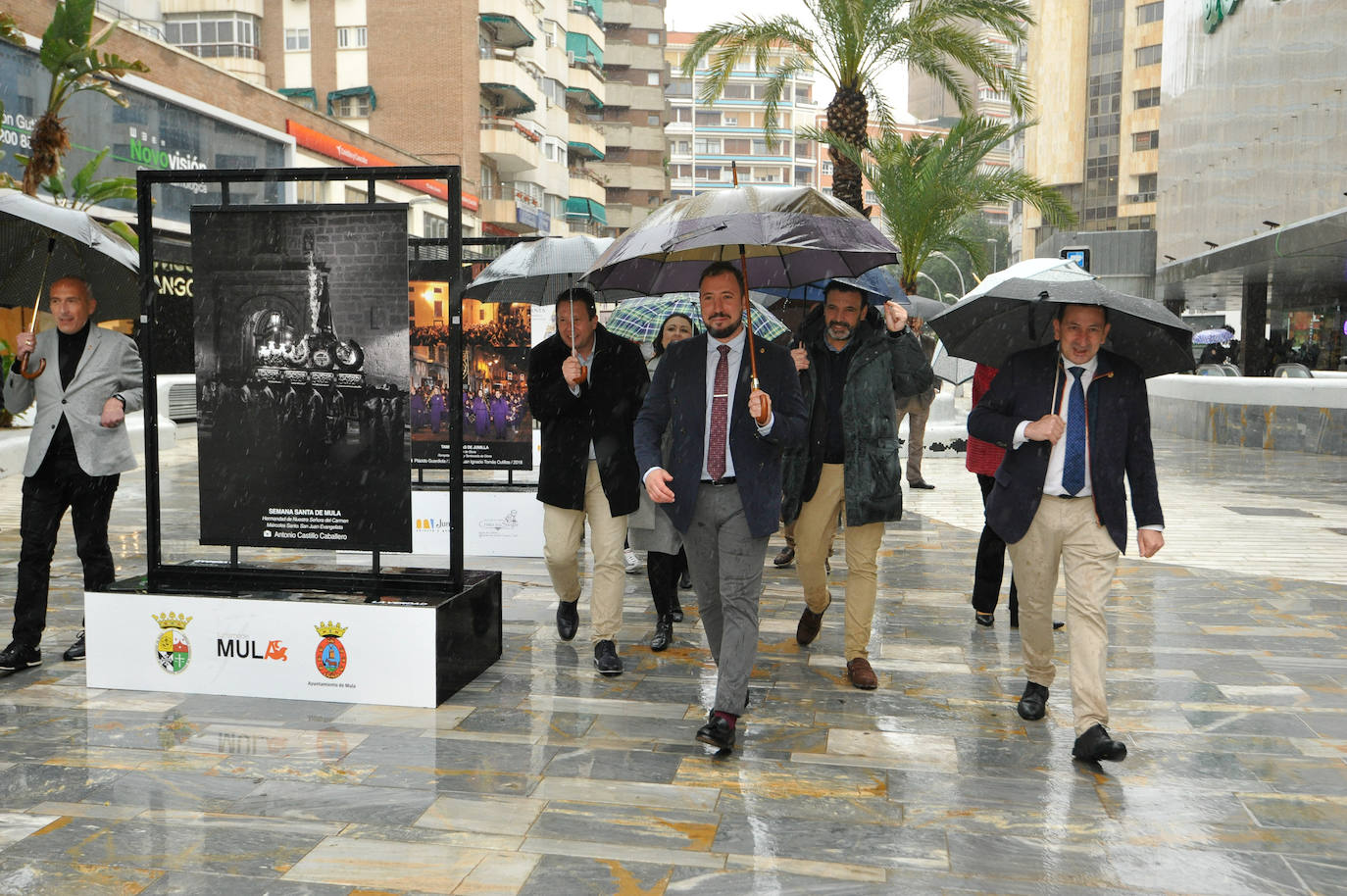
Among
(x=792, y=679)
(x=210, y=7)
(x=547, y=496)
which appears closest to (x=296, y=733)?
(x=547, y=496)

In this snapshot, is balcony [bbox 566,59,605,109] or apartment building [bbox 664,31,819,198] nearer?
balcony [bbox 566,59,605,109]

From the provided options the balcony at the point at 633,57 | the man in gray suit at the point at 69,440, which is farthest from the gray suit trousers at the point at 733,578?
the balcony at the point at 633,57

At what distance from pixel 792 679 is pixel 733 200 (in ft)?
7.76

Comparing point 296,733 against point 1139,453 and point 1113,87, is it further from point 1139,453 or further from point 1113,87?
point 1113,87

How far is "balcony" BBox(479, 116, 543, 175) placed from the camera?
5113 cm

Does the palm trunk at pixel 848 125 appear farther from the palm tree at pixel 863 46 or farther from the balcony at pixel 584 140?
the balcony at pixel 584 140

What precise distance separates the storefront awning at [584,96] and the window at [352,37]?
19.9m

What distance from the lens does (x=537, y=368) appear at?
6199mm

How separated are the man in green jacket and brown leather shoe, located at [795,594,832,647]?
1.90ft

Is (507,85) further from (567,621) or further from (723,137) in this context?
(723,137)

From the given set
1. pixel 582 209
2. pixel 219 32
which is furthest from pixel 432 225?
pixel 582 209

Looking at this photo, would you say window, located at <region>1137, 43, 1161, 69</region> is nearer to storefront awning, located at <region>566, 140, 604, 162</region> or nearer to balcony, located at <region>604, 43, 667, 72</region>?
storefront awning, located at <region>566, 140, 604, 162</region>

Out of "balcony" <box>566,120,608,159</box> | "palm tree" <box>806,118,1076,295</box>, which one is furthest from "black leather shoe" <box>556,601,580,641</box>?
"balcony" <box>566,120,608,159</box>

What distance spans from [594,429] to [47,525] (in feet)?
8.76
